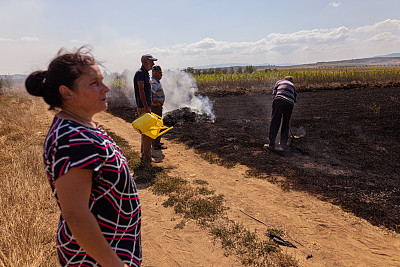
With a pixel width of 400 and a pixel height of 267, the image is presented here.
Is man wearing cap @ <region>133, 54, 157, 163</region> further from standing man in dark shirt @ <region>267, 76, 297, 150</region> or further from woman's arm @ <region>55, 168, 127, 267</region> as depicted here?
woman's arm @ <region>55, 168, 127, 267</region>

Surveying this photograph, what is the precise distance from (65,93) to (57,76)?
0.26ft

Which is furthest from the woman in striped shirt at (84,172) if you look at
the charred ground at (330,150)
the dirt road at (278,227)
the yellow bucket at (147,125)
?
the charred ground at (330,150)

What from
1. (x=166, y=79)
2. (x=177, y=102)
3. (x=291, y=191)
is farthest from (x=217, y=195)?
(x=166, y=79)

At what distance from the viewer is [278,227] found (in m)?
3.58

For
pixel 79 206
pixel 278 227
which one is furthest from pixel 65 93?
pixel 278 227

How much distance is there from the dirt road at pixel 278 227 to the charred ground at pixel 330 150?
1.35 ft

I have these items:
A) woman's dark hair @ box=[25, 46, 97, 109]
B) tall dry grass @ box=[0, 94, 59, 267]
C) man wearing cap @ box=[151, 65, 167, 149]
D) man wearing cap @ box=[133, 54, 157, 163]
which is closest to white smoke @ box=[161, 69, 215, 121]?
man wearing cap @ box=[151, 65, 167, 149]

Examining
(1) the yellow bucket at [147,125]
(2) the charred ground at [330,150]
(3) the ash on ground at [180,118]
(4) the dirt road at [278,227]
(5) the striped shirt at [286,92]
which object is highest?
(5) the striped shirt at [286,92]

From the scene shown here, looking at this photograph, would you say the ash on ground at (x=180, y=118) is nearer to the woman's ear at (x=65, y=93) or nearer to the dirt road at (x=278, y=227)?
the dirt road at (x=278, y=227)

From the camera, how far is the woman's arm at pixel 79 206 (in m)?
0.98

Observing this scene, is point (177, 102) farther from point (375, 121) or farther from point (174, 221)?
point (174, 221)

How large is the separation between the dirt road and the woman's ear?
248cm

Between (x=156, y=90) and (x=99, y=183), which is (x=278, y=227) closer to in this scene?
(x=99, y=183)

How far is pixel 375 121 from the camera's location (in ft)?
31.1
